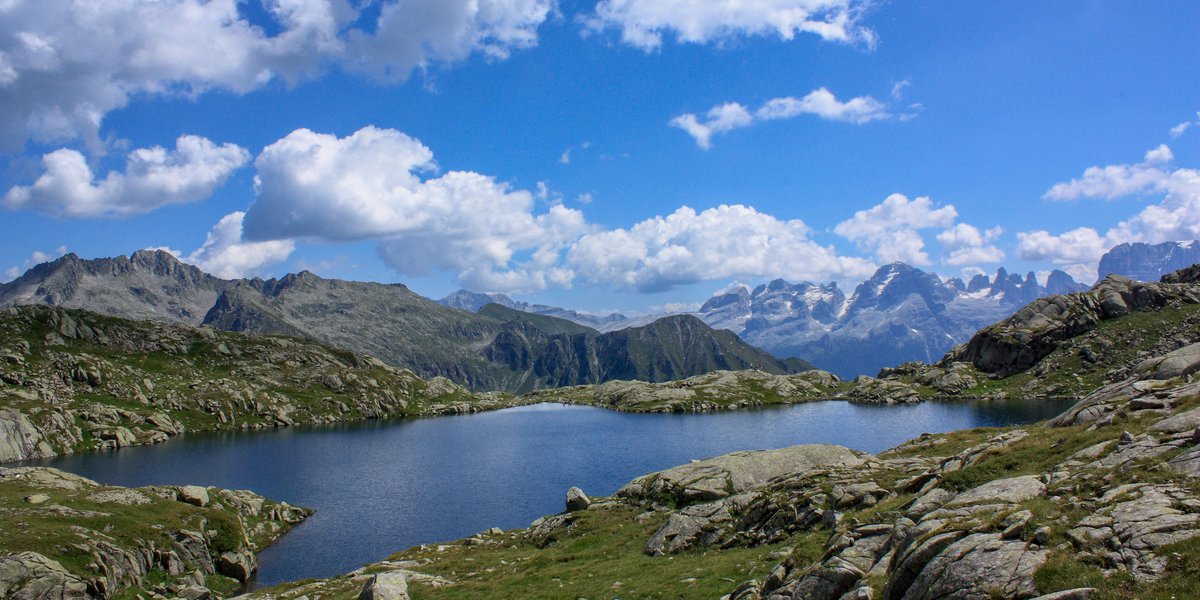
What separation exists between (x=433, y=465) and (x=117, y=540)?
262 feet

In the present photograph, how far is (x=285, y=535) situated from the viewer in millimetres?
83625

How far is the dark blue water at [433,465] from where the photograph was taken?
8300 centimetres

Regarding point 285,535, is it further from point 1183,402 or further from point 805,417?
point 805,417

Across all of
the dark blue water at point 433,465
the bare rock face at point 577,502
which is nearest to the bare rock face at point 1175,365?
the bare rock face at point 577,502

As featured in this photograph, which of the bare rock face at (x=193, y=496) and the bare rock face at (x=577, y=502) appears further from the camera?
the bare rock face at (x=193, y=496)

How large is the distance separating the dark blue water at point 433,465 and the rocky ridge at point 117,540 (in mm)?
5775

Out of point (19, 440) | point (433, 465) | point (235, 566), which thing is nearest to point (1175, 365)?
point (235, 566)

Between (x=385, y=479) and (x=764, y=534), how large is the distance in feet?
322

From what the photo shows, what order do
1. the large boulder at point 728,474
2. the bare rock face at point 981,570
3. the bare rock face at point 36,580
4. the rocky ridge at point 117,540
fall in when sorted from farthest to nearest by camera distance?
the large boulder at point 728,474, the rocky ridge at point 117,540, the bare rock face at point 36,580, the bare rock face at point 981,570

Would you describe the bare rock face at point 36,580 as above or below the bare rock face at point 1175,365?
below

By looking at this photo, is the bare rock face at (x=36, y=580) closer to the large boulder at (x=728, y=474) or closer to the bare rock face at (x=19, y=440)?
the large boulder at (x=728, y=474)

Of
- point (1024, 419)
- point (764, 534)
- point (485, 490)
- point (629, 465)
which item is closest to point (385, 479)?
point (485, 490)

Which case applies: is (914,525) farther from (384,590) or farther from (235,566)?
(235,566)

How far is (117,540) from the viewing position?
185 ft
